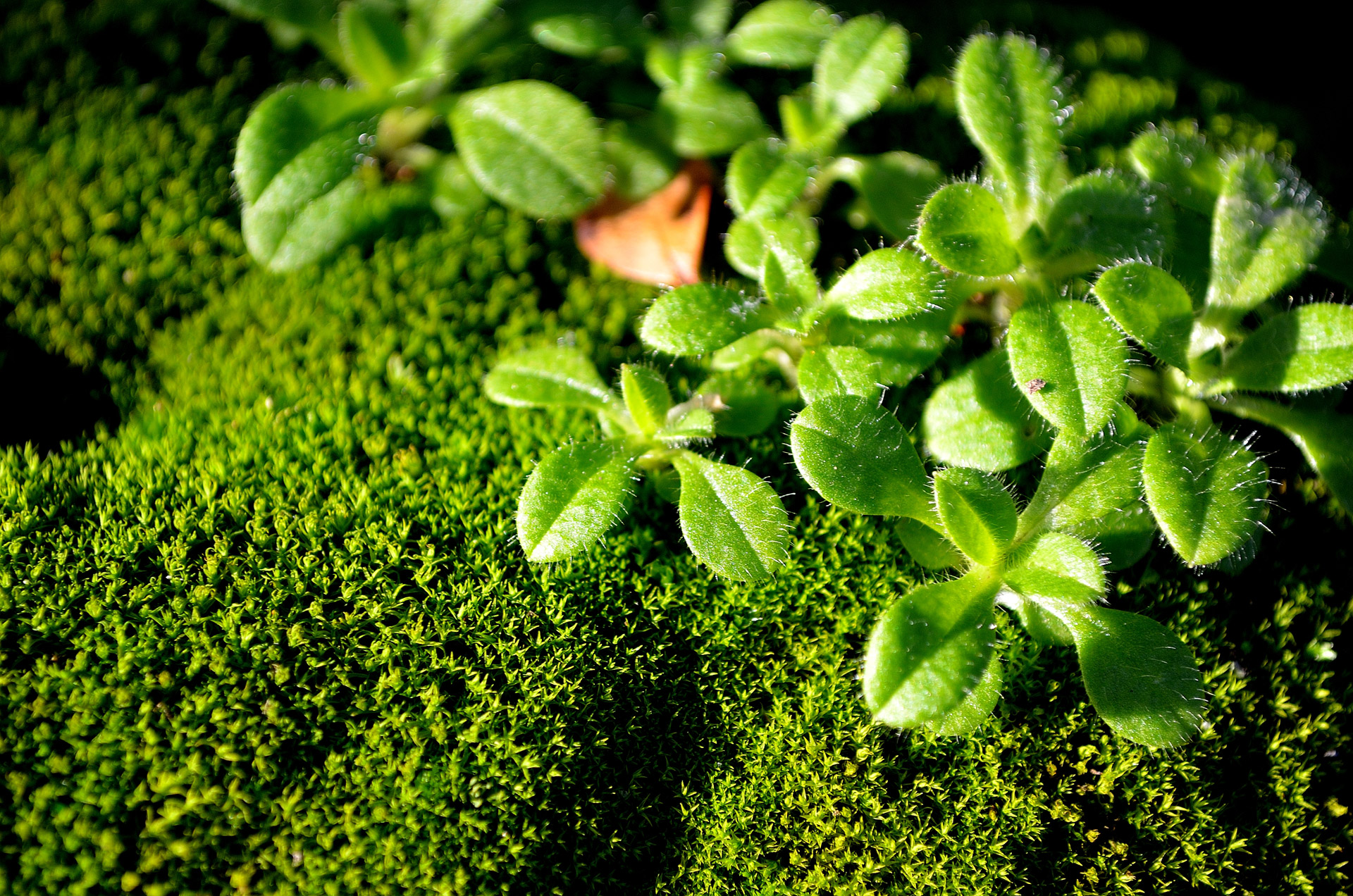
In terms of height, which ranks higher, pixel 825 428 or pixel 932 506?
pixel 825 428

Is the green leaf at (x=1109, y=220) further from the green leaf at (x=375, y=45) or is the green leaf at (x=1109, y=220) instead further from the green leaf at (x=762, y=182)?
the green leaf at (x=375, y=45)

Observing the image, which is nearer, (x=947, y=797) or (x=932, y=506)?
(x=947, y=797)

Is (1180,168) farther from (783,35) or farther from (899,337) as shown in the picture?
(783,35)

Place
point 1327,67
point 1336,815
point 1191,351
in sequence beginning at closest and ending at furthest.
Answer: point 1336,815
point 1191,351
point 1327,67

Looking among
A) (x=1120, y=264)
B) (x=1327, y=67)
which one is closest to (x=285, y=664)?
(x=1120, y=264)

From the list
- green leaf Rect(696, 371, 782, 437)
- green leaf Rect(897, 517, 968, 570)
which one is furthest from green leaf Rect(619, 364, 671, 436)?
green leaf Rect(897, 517, 968, 570)

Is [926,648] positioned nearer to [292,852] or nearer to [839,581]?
[839,581]
